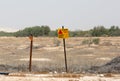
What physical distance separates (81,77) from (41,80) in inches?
73.1

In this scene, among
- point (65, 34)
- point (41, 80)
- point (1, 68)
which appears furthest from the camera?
point (1, 68)

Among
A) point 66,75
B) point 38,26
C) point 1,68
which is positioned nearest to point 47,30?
point 38,26

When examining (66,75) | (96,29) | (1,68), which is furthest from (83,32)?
(66,75)

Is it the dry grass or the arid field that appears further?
the dry grass

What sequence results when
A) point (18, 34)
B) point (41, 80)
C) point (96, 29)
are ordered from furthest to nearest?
point (18, 34) → point (96, 29) → point (41, 80)

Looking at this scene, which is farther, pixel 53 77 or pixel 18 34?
pixel 18 34

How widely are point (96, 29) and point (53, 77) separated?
66.6 metres

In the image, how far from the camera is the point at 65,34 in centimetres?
2070

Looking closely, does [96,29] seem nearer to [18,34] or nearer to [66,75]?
[18,34]

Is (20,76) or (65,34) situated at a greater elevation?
(65,34)

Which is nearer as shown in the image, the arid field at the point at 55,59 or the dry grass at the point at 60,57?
the arid field at the point at 55,59

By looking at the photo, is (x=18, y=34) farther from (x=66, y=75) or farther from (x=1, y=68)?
(x=66, y=75)

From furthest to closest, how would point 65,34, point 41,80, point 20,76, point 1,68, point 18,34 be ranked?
point 18,34
point 1,68
point 65,34
point 20,76
point 41,80

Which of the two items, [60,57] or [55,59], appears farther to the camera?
[60,57]
